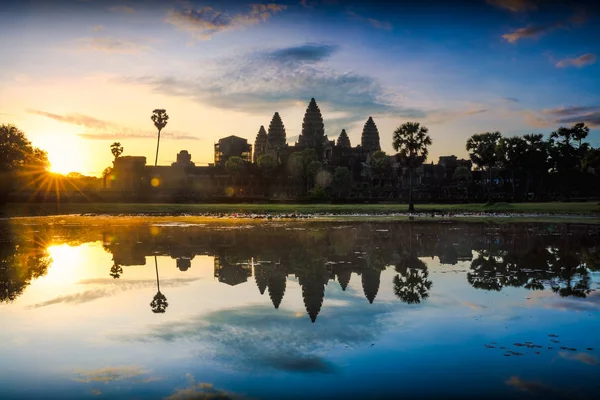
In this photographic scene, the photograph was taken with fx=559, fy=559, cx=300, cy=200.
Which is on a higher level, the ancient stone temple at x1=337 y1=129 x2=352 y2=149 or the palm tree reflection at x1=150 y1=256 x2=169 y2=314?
the ancient stone temple at x1=337 y1=129 x2=352 y2=149

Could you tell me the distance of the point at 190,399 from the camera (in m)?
7.11

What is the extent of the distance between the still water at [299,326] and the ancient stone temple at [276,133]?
13566 centimetres

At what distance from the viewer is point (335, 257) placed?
66.0 feet

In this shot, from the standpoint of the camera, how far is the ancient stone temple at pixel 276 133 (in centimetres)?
15538

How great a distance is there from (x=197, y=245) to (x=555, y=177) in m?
98.2

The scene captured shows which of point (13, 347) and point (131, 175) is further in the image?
point (131, 175)

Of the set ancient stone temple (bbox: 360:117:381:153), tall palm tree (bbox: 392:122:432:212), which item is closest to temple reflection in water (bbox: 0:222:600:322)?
tall palm tree (bbox: 392:122:432:212)

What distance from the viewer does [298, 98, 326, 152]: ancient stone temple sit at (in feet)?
479

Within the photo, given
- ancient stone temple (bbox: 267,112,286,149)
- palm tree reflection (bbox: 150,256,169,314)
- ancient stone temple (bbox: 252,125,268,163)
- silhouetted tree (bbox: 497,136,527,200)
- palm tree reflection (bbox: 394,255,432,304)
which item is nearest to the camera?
palm tree reflection (bbox: 150,256,169,314)

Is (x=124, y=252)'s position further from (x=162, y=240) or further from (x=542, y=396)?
(x=542, y=396)

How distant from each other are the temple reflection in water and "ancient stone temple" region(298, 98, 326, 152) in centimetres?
11481

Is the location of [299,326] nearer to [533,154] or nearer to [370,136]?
[533,154]

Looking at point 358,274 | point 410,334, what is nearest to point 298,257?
point 358,274

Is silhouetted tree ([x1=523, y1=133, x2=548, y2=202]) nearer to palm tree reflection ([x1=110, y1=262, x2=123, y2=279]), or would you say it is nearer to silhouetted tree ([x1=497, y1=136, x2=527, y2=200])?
silhouetted tree ([x1=497, y1=136, x2=527, y2=200])
